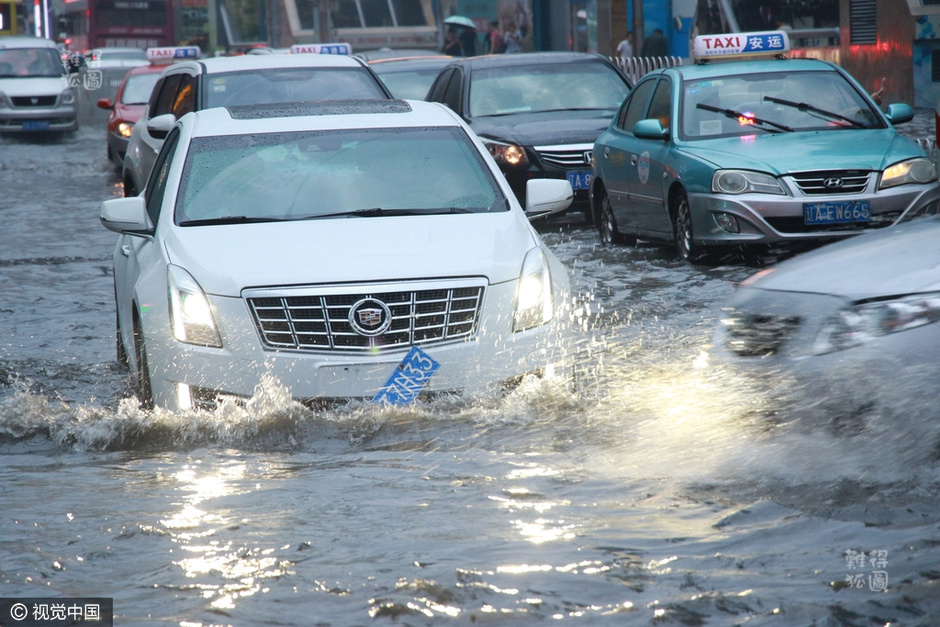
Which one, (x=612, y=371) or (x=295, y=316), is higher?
(x=295, y=316)

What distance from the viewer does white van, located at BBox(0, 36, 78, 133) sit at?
98.7ft

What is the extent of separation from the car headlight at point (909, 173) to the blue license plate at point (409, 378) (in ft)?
18.4

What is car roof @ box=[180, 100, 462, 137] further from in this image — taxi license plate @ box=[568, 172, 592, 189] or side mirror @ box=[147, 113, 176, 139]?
taxi license plate @ box=[568, 172, 592, 189]

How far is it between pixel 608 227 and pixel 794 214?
2857 mm

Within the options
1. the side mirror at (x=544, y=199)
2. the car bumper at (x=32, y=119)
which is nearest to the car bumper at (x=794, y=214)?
the side mirror at (x=544, y=199)

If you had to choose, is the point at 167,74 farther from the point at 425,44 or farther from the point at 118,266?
the point at 425,44

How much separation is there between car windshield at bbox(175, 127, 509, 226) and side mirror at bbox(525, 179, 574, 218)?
25 cm

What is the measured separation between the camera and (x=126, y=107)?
883 inches

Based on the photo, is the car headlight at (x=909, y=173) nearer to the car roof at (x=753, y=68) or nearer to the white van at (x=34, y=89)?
the car roof at (x=753, y=68)

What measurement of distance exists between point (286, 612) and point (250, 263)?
2354 mm

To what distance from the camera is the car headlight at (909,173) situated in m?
10.3

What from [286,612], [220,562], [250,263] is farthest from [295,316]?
[286,612]

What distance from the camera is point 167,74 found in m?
14.0

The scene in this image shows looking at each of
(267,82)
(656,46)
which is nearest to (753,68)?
(267,82)
